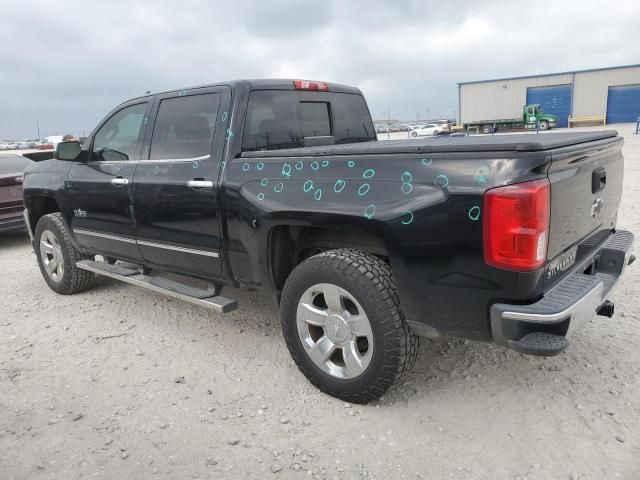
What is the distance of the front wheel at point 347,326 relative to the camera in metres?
2.66

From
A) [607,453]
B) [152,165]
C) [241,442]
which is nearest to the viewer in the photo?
[607,453]

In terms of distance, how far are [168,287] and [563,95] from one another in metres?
44.3

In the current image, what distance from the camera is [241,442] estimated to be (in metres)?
2.66

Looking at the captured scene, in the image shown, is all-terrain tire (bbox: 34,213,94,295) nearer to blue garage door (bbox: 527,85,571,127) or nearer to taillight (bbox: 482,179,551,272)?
taillight (bbox: 482,179,551,272)

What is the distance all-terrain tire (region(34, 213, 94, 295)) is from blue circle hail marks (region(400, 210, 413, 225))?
12.2 ft

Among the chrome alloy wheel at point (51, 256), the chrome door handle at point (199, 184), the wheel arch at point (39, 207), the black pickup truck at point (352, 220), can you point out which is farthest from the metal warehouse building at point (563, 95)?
the chrome door handle at point (199, 184)

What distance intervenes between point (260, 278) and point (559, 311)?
1.80 meters

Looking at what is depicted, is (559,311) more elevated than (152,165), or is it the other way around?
(152,165)

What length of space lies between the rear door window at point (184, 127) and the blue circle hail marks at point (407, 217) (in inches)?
64.3

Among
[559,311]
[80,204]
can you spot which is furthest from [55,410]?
[559,311]

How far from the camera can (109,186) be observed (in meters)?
4.21

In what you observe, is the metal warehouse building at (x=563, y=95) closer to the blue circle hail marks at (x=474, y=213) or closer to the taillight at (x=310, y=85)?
the taillight at (x=310, y=85)

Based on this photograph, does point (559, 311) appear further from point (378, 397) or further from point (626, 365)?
point (626, 365)

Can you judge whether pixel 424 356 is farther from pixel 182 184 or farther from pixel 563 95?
pixel 563 95
